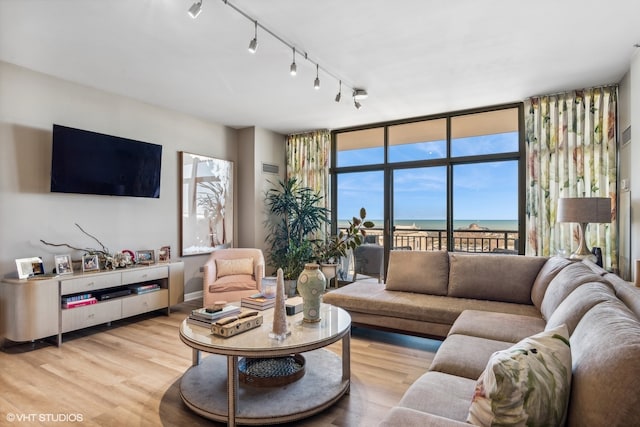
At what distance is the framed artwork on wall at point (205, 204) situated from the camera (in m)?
5.05

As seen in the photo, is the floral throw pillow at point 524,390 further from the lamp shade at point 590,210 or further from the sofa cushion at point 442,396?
the lamp shade at point 590,210

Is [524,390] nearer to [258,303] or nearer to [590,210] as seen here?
[258,303]

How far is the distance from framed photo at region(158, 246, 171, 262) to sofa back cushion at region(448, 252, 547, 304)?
141 inches

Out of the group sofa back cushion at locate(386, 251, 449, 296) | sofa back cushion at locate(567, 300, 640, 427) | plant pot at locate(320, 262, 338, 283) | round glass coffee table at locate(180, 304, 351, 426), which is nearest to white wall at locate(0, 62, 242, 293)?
plant pot at locate(320, 262, 338, 283)

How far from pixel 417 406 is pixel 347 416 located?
33.7 inches

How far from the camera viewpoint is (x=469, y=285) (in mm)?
3371

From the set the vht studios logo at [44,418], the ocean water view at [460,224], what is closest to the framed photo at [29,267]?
the vht studios logo at [44,418]

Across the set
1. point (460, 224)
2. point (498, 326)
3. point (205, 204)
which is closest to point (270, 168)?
point (205, 204)

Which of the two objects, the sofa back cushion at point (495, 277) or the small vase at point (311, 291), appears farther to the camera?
the sofa back cushion at point (495, 277)

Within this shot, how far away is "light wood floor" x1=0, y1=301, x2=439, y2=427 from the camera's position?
7.06 ft

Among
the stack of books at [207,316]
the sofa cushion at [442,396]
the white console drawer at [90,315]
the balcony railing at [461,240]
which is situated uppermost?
the balcony railing at [461,240]

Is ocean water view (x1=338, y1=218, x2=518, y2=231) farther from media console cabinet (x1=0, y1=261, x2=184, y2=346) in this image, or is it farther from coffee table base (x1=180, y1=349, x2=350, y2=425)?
media console cabinet (x1=0, y1=261, x2=184, y2=346)

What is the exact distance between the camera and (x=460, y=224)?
5.17m

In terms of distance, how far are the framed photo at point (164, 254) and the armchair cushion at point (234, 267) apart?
67cm
